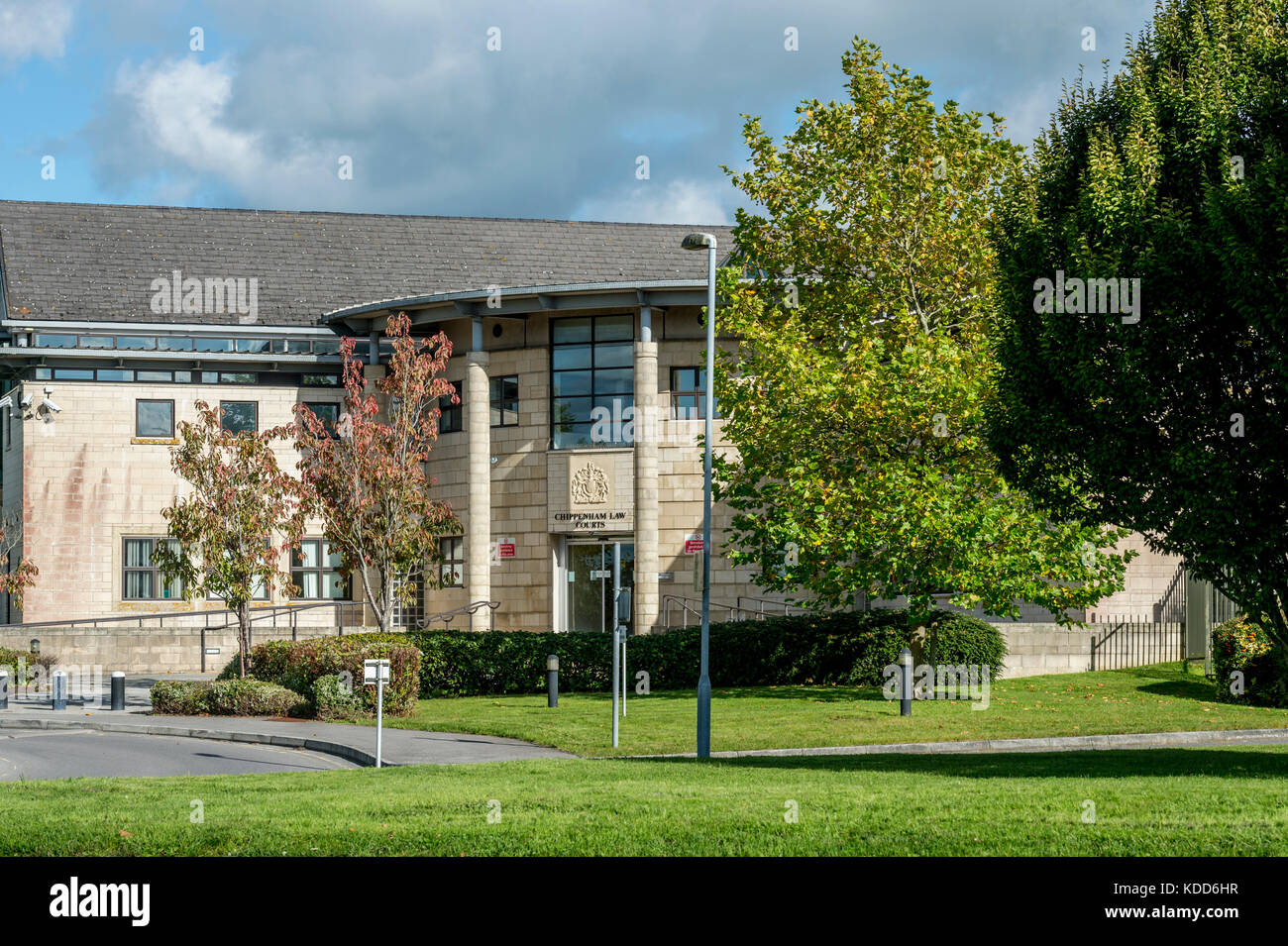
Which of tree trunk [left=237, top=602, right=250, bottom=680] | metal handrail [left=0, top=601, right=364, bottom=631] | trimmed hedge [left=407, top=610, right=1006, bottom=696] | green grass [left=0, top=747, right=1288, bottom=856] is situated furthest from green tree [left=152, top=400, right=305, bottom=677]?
green grass [left=0, top=747, right=1288, bottom=856]

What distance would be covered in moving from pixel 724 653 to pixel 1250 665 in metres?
10.4

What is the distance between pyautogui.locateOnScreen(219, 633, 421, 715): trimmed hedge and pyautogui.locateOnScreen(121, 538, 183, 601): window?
13.6 metres

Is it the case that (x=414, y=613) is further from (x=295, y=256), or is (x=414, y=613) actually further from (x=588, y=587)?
(x=295, y=256)

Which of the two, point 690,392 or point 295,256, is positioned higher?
point 295,256

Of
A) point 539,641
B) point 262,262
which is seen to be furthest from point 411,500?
point 262,262

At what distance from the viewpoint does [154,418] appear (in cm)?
3828

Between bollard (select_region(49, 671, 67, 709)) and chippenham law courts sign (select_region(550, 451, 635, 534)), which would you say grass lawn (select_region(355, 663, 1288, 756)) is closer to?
bollard (select_region(49, 671, 67, 709))

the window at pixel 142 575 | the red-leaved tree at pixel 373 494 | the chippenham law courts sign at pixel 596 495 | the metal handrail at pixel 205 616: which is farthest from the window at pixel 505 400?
the window at pixel 142 575

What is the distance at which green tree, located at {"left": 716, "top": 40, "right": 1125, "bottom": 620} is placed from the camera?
81.6 feet

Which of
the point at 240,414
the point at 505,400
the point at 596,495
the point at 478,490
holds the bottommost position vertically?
the point at 596,495

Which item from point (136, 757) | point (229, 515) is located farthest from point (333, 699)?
point (229, 515)

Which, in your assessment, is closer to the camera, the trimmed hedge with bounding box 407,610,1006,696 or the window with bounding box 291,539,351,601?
the trimmed hedge with bounding box 407,610,1006,696

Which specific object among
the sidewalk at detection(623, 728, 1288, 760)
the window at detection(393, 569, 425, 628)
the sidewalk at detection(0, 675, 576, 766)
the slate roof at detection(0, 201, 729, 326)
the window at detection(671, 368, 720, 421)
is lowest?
the sidewalk at detection(0, 675, 576, 766)
